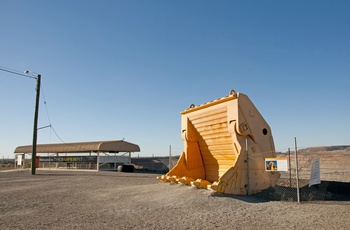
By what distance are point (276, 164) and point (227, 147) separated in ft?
6.76

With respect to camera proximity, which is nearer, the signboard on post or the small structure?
the signboard on post

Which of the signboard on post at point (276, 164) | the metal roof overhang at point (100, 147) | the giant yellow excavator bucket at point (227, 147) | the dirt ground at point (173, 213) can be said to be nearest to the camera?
the dirt ground at point (173, 213)

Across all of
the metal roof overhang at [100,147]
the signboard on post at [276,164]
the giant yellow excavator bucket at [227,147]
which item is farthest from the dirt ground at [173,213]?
the metal roof overhang at [100,147]

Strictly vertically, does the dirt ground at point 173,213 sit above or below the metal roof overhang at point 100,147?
below

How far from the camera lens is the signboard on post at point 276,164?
8812 millimetres

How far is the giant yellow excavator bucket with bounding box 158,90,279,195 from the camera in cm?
961

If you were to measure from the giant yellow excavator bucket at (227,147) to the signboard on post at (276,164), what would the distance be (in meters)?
0.44

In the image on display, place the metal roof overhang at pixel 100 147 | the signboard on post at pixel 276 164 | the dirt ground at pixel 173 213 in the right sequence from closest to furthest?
the dirt ground at pixel 173 213
the signboard on post at pixel 276 164
the metal roof overhang at pixel 100 147

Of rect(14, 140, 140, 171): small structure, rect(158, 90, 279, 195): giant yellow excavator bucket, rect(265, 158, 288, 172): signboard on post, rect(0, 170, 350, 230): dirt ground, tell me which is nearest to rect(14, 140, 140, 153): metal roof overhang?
rect(14, 140, 140, 171): small structure

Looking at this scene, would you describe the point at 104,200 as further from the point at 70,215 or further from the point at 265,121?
the point at 265,121

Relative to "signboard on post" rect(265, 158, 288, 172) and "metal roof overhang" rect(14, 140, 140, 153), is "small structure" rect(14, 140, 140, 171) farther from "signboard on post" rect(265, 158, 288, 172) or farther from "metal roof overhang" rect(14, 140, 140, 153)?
"signboard on post" rect(265, 158, 288, 172)

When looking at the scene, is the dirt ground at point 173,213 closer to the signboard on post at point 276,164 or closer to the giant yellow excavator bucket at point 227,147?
the giant yellow excavator bucket at point 227,147

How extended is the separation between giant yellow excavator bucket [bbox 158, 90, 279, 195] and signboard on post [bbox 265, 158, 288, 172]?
1.46ft

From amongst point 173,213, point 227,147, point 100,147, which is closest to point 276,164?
point 227,147
